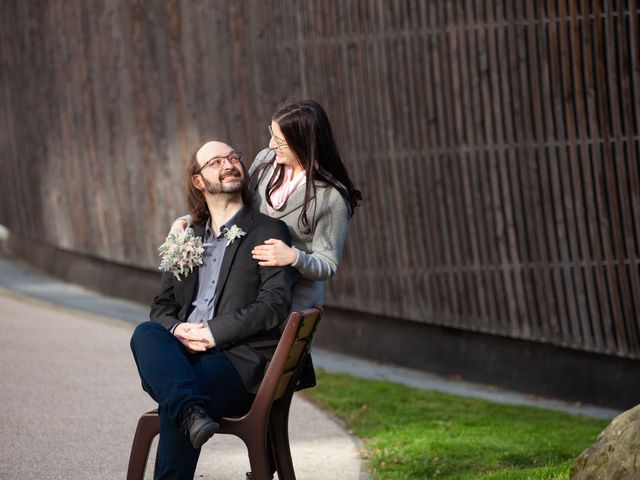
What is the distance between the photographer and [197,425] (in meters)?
4.63

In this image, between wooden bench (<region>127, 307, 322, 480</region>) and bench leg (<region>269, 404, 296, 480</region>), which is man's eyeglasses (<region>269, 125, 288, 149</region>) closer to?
wooden bench (<region>127, 307, 322, 480</region>)

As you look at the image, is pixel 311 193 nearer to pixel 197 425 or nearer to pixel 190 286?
pixel 190 286

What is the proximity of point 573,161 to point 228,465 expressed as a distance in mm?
3955

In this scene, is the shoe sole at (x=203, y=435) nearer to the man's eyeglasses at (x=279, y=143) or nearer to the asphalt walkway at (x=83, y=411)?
the man's eyeglasses at (x=279, y=143)

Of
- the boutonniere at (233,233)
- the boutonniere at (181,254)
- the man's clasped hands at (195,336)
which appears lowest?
the man's clasped hands at (195,336)

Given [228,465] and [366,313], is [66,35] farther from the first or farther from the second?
[228,465]

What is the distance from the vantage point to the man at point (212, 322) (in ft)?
15.6

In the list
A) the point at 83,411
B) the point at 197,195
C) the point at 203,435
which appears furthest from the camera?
the point at 83,411

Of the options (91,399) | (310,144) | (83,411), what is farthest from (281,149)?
(91,399)

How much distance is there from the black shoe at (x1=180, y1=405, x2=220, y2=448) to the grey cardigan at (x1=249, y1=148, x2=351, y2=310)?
0.74 meters

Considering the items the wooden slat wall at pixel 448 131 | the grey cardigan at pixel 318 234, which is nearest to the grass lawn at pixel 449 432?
the wooden slat wall at pixel 448 131

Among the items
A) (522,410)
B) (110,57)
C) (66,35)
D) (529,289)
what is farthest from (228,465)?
(66,35)

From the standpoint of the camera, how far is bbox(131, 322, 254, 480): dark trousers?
15.5 ft

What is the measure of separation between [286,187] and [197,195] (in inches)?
14.7
